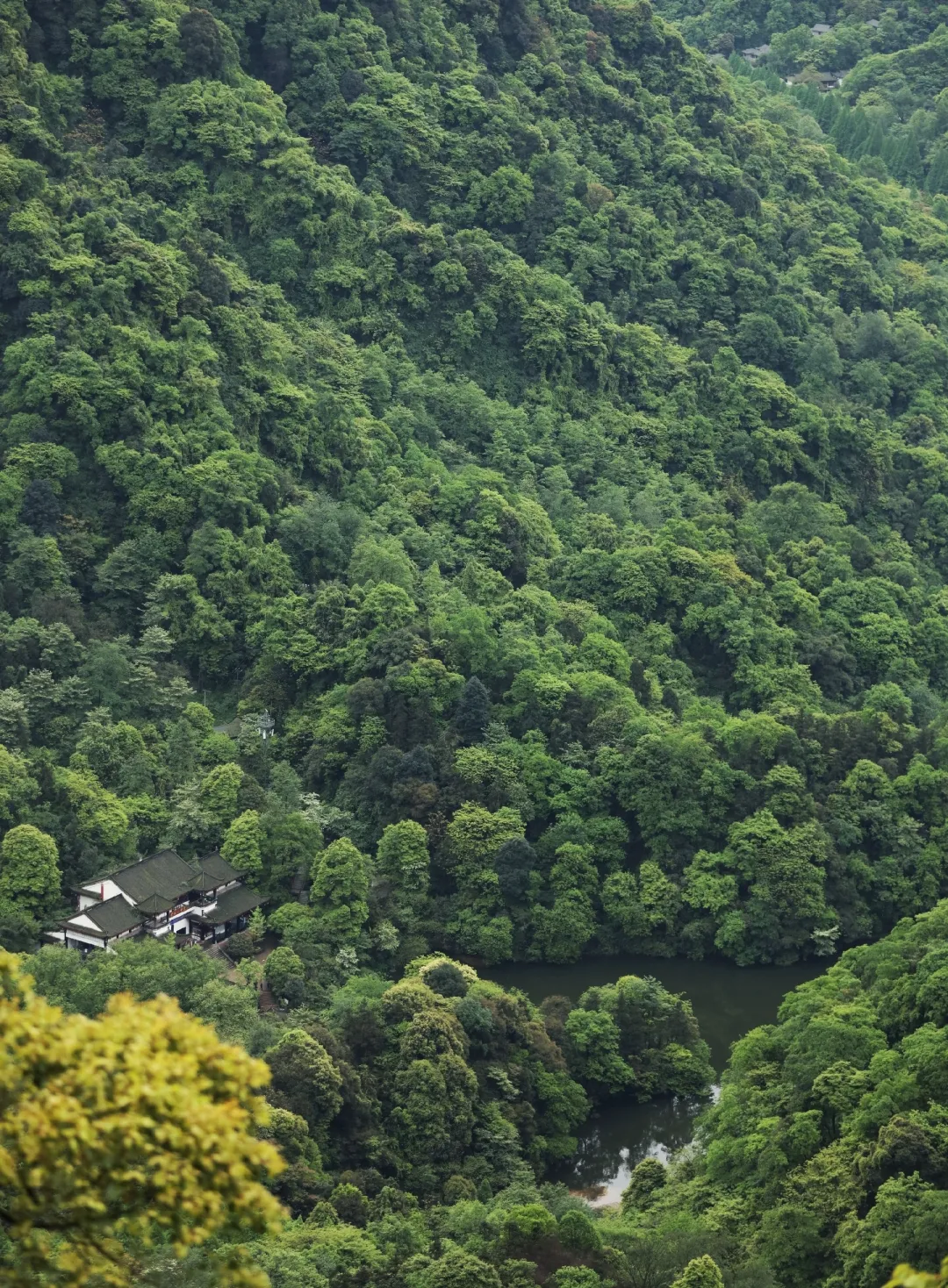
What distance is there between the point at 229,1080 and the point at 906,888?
40092 mm

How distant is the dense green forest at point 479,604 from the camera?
121 ft

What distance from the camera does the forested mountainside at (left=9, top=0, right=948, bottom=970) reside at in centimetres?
4772

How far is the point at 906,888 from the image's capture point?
4947cm

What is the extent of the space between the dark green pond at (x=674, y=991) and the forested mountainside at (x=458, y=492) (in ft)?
1.94

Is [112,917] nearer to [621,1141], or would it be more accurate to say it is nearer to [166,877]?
[166,877]

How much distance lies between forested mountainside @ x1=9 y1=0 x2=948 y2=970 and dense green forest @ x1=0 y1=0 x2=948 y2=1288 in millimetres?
153

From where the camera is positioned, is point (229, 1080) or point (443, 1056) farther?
point (443, 1056)

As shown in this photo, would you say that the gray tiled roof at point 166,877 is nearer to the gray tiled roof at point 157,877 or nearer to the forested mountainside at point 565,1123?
the gray tiled roof at point 157,877

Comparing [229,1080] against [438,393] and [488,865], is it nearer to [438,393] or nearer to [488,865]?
[488,865]

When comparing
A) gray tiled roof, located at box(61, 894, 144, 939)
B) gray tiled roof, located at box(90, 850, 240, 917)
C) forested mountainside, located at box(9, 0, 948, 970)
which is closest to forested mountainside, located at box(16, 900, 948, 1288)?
gray tiled roof, located at box(61, 894, 144, 939)

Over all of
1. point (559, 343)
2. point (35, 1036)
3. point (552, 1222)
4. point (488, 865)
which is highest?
point (35, 1036)

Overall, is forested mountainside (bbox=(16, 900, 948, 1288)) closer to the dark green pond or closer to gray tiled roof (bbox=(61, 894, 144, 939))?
the dark green pond

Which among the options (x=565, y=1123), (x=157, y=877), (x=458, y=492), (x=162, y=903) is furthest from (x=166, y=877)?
(x=458, y=492)

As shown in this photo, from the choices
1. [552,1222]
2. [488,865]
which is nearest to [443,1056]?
[552,1222]
